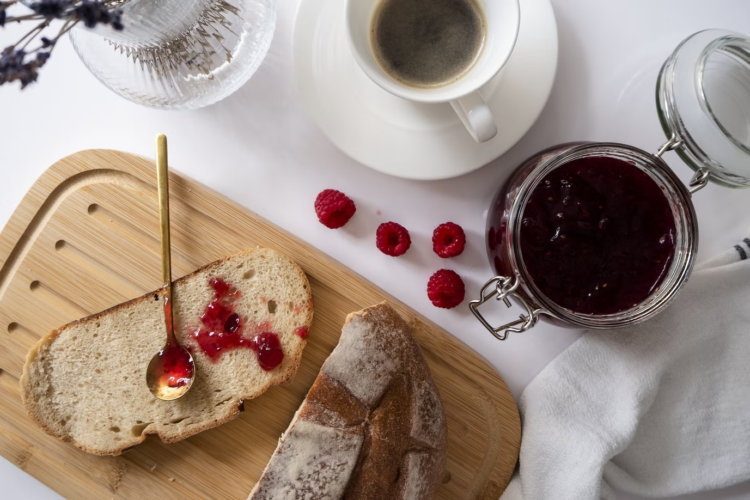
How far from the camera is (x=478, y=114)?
1341 mm

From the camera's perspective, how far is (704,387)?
1659mm

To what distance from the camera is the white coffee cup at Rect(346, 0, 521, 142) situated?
4.35ft

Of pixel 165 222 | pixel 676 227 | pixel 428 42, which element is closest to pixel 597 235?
pixel 676 227

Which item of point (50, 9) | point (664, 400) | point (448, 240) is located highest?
point (50, 9)

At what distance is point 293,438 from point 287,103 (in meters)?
1.02

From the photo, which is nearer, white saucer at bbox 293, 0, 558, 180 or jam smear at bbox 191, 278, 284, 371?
white saucer at bbox 293, 0, 558, 180

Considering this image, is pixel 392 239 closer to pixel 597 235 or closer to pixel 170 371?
pixel 597 235

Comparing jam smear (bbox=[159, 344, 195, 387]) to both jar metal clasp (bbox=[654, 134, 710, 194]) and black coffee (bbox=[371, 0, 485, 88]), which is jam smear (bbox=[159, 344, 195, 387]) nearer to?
black coffee (bbox=[371, 0, 485, 88])

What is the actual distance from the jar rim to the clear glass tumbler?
859 mm

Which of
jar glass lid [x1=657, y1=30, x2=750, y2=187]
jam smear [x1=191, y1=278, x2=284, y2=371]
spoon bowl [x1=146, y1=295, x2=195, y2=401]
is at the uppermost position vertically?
jar glass lid [x1=657, y1=30, x2=750, y2=187]

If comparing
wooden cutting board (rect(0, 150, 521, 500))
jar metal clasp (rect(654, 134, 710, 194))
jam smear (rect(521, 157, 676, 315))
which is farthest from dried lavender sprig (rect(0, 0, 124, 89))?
jar metal clasp (rect(654, 134, 710, 194))

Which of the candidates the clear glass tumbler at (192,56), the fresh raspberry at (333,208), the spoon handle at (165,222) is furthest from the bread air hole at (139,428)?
the clear glass tumbler at (192,56)

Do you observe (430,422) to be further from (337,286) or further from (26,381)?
(26,381)

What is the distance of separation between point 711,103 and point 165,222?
5.22ft
